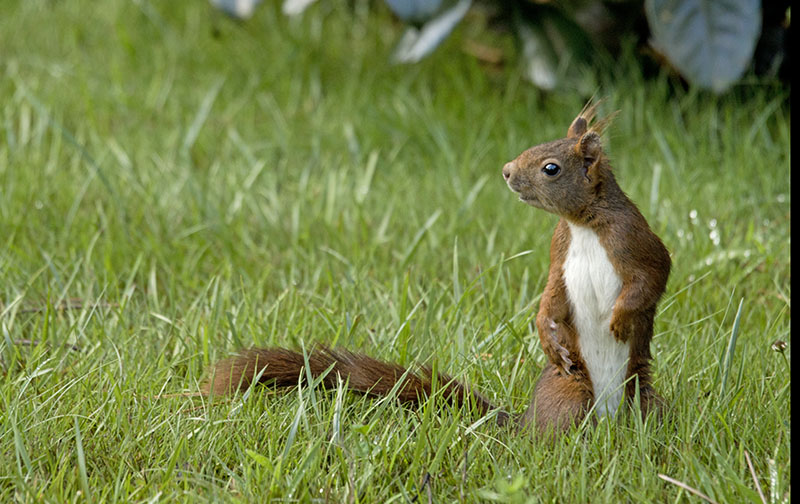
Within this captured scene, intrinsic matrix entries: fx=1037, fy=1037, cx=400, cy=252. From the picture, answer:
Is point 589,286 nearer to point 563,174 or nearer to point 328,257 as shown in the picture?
point 563,174

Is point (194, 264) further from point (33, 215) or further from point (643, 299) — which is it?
point (643, 299)

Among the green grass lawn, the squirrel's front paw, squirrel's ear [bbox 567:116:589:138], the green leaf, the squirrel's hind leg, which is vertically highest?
squirrel's ear [bbox 567:116:589:138]

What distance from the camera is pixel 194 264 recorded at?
3.09m

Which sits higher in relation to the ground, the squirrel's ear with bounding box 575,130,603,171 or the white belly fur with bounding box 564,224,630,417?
the squirrel's ear with bounding box 575,130,603,171

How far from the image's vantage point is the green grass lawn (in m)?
1.98

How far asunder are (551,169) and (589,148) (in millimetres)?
86

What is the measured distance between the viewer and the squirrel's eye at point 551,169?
200cm

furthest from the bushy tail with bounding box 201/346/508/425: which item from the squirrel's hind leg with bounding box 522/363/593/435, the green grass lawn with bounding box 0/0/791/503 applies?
the squirrel's hind leg with bounding box 522/363/593/435

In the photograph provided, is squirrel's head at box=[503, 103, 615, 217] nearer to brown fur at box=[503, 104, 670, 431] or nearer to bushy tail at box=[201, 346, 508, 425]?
brown fur at box=[503, 104, 670, 431]

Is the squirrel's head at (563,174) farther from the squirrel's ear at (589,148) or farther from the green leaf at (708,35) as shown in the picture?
the green leaf at (708,35)

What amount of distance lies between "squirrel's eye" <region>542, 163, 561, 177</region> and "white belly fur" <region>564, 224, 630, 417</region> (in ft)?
0.36

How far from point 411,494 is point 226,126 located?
2533 mm

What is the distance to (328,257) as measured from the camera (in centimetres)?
314

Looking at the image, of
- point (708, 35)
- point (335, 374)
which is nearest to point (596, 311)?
point (335, 374)
